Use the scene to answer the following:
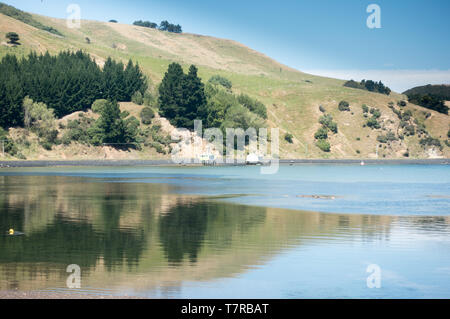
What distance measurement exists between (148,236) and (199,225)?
5.67 metres

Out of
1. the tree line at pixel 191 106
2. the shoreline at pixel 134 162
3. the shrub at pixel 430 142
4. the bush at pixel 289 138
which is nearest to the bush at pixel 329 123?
the bush at pixel 289 138

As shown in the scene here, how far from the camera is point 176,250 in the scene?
92.3 ft

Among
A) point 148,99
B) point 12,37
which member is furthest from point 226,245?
point 12,37

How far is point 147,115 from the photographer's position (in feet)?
514

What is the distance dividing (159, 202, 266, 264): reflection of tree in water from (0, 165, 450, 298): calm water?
64 millimetres

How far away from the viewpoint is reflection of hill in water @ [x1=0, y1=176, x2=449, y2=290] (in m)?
23.0

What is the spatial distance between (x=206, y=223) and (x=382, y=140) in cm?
16351

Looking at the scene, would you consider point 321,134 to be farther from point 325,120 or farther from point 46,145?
point 46,145

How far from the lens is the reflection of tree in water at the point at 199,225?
2886 centimetres

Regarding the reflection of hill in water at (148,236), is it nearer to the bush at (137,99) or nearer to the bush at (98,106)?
the bush at (98,106)

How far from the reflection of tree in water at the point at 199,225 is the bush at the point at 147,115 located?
107374 mm

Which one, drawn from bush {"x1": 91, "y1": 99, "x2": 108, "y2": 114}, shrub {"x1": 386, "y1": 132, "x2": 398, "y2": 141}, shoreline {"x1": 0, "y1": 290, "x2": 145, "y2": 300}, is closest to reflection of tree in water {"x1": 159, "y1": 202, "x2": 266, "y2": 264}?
shoreline {"x1": 0, "y1": 290, "x2": 145, "y2": 300}
